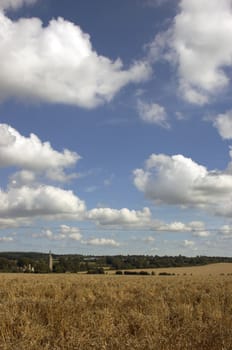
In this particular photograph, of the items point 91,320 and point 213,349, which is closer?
point 213,349

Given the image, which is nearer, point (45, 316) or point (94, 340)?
point (94, 340)

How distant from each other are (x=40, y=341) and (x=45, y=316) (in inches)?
83.1

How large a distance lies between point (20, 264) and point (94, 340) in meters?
99.4

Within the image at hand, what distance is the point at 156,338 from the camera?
24.3ft

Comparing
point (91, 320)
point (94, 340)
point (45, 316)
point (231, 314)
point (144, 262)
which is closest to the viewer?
point (94, 340)

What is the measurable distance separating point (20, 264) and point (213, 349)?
3950 inches

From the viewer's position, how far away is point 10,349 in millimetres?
7047

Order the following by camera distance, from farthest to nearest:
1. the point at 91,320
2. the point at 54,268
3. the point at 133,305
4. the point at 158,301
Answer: the point at 54,268, the point at 158,301, the point at 133,305, the point at 91,320

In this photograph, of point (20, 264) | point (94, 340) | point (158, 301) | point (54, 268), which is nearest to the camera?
point (94, 340)

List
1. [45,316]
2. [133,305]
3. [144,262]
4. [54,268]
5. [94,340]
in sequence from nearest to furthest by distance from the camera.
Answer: [94,340]
[45,316]
[133,305]
[54,268]
[144,262]

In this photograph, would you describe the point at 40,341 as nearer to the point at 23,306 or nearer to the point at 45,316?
the point at 45,316

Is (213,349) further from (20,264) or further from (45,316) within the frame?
(20,264)

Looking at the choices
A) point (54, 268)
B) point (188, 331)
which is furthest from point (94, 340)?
point (54, 268)

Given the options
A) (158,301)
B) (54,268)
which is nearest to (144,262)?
(54,268)
